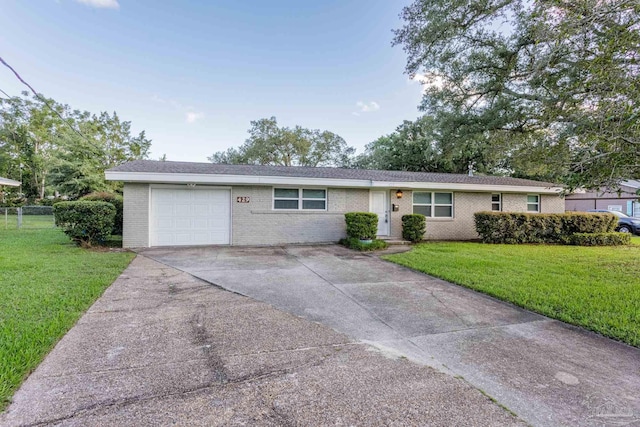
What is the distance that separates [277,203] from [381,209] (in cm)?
419

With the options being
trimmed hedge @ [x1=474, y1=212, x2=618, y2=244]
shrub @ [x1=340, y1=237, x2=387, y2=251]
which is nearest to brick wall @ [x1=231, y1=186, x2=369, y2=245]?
shrub @ [x1=340, y1=237, x2=387, y2=251]

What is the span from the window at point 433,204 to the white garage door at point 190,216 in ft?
24.9

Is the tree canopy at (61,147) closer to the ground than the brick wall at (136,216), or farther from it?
farther from it

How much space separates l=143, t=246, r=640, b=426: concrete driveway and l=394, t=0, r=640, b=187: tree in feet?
8.28

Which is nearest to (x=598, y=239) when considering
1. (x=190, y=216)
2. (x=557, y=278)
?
(x=557, y=278)

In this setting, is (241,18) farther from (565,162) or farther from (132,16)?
(565,162)

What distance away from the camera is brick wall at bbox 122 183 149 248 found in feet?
31.7

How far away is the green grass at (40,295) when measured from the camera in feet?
8.87

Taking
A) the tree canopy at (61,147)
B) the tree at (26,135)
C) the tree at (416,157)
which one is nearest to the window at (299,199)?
the tree canopy at (61,147)

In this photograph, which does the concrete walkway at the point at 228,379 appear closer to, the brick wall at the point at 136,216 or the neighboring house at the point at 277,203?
the brick wall at the point at 136,216

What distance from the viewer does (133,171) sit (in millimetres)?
9258

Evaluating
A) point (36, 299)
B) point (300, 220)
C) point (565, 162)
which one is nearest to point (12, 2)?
point (36, 299)

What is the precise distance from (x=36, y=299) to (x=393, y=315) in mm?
5069

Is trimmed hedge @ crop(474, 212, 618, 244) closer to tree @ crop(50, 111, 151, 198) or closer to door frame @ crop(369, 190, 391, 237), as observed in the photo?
door frame @ crop(369, 190, 391, 237)
